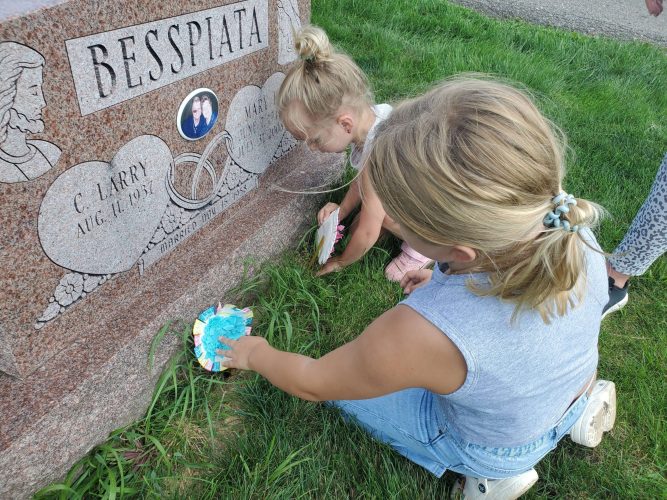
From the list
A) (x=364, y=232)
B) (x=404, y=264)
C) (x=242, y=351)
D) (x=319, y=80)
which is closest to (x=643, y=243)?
(x=404, y=264)

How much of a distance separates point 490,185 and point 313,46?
1.14 metres

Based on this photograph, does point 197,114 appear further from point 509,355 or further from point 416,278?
point 509,355

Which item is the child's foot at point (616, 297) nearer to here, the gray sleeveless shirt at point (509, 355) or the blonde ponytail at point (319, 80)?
the gray sleeveless shirt at point (509, 355)

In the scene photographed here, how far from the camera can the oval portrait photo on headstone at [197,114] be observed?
66.1 inches

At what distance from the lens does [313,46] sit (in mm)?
1868

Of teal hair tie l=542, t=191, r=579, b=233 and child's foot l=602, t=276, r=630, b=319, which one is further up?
teal hair tie l=542, t=191, r=579, b=233

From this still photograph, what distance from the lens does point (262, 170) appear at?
2271mm

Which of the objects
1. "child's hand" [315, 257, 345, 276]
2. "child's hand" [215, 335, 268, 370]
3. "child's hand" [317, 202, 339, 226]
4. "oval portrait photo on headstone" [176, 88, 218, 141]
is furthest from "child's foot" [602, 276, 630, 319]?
"oval portrait photo on headstone" [176, 88, 218, 141]

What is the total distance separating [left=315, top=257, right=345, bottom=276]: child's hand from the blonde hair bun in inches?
31.5

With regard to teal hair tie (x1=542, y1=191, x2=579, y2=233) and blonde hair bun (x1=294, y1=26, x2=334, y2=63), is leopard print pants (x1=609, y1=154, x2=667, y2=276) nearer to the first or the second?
teal hair tie (x1=542, y1=191, x2=579, y2=233)

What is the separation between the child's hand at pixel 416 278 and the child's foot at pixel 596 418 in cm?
61

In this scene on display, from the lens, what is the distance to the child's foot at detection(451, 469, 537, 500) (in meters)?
1.41

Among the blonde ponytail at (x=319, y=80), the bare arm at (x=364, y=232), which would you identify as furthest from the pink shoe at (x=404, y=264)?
the blonde ponytail at (x=319, y=80)

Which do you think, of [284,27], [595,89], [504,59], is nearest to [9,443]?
[284,27]
